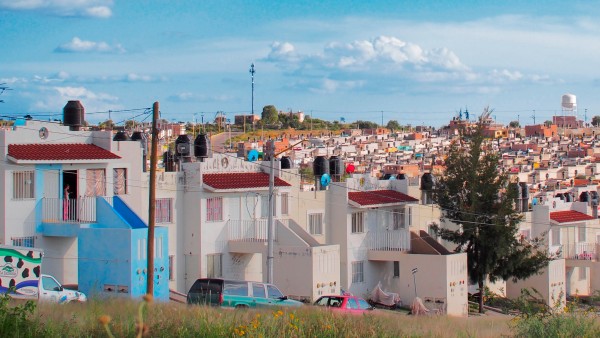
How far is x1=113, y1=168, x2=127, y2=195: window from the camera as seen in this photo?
37406mm

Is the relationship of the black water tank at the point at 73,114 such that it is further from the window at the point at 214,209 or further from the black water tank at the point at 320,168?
the black water tank at the point at 320,168

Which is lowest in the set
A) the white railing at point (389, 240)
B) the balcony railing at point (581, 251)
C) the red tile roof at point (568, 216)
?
the balcony railing at point (581, 251)

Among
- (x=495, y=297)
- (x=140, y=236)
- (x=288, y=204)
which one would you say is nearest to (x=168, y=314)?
(x=140, y=236)

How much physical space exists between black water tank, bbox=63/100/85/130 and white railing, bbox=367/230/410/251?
14.9 metres

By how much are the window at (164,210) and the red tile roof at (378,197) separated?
9444 millimetres

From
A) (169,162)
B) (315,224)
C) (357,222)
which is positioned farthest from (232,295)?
(357,222)

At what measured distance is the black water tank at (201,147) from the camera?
4072 centimetres

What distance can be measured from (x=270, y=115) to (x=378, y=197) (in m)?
109

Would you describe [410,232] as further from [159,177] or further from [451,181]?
[159,177]

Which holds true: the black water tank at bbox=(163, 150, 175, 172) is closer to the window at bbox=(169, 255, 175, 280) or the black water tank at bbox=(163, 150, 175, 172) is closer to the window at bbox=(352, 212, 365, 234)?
the window at bbox=(169, 255, 175, 280)

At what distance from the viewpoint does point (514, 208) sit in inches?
1930

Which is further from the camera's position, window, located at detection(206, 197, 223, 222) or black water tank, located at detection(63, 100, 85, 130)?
window, located at detection(206, 197, 223, 222)

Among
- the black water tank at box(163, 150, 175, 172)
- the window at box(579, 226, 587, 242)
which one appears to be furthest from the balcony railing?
the black water tank at box(163, 150, 175, 172)

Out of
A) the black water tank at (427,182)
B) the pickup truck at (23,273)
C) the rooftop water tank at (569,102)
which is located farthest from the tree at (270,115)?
the pickup truck at (23,273)
